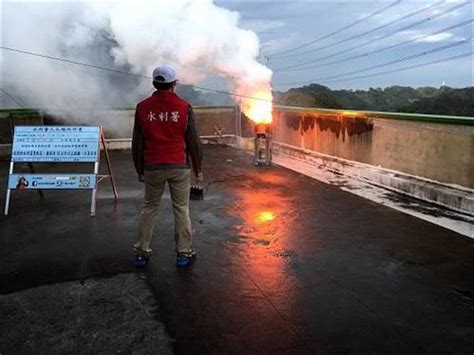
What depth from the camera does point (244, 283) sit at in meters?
4.40

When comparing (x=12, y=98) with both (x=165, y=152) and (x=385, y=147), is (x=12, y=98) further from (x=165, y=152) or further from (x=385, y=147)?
(x=165, y=152)

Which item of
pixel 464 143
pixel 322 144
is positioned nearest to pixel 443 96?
pixel 322 144

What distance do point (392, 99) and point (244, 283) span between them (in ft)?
130

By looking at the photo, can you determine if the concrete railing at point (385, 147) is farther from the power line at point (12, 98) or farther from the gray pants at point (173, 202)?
the gray pants at point (173, 202)

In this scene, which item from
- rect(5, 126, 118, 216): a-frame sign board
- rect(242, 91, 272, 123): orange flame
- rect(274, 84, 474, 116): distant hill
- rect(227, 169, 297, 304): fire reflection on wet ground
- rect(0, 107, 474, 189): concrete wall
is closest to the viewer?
rect(227, 169, 297, 304): fire reflection on wet ground

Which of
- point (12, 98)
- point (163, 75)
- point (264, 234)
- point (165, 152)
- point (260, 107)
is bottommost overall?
point (264, 234)

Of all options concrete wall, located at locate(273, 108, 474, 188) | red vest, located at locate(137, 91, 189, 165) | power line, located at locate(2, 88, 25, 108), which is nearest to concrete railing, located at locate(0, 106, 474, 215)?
concrete wall, located at locate(273, 108, 474, 188)

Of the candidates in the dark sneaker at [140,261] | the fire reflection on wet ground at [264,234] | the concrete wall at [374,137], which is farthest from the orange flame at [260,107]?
the dark sneaker at [140,261]

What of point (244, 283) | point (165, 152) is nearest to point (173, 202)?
point (165, 152)

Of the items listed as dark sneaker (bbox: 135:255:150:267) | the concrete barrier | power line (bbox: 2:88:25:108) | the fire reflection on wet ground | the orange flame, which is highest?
power line (bbox: 2:88:25:108)

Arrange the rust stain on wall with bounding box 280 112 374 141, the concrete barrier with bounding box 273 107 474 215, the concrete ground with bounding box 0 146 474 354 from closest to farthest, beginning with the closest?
the concrete ground with bounding box 0 146 474 354 → the concrete barrier with bounding box 273 107 474 215 → the rust stain on wall with bounding box 280 112 374 141

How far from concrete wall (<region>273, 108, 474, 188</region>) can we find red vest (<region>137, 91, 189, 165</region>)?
449 cm

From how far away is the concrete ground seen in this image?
134 inches

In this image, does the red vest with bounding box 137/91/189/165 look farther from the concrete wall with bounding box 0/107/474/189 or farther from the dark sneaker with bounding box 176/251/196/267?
the concrete wall with bounding box 0/107/474/189
